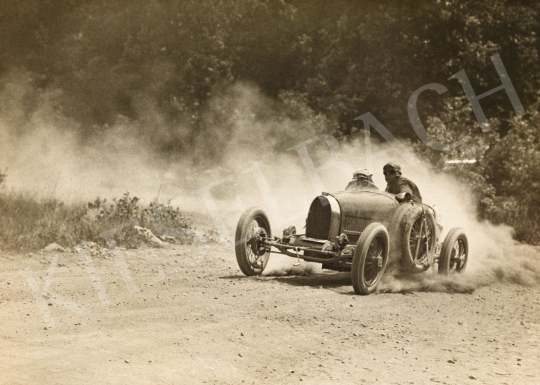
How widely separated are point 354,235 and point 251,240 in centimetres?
153

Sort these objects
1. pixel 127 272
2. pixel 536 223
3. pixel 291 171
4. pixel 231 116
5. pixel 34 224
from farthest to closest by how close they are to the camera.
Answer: pixel 231 116
pixel 291 171
pixel 536 223
pixel 34 224
pixel 127 272

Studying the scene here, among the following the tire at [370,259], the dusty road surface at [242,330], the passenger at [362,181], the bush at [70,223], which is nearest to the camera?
Answer: the dusty road surface at [242,330]

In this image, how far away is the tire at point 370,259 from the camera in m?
7.79

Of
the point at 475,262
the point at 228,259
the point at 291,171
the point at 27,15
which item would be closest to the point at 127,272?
the point at 228,259

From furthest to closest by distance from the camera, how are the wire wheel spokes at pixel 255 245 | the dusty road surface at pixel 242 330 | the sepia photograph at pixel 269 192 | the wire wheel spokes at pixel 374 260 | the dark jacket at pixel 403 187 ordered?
the dark jacket at pixel 403 187 → the wire wheel spokes at pixel 255 245 → the wire wheel spokes at pixel 374 260 → the sepia photograph at pixel 269 192 → the dusty road surface at pixel 242 330

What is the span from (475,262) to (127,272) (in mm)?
6899

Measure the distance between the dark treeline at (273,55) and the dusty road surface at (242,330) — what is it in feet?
41.2

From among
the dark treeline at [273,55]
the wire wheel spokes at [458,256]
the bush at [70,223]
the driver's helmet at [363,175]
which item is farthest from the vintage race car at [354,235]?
the dark treeline at [273,55]

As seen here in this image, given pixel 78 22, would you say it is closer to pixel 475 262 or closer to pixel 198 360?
pixel 475 262

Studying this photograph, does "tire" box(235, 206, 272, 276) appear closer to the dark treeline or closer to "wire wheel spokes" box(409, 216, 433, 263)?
"wire wheel spokes" box(409, 216, 433, 263)

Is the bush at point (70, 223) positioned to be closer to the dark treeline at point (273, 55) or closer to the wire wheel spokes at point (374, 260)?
the wire wheel spokes at point (374, 260)

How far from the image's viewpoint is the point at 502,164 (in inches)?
703

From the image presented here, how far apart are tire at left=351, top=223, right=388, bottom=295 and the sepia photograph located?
35 mm

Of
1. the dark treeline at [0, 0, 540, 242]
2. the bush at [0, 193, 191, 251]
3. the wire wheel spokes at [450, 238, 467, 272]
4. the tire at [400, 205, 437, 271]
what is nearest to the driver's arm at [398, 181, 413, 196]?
the tire at [400, 205, 437, 271]
